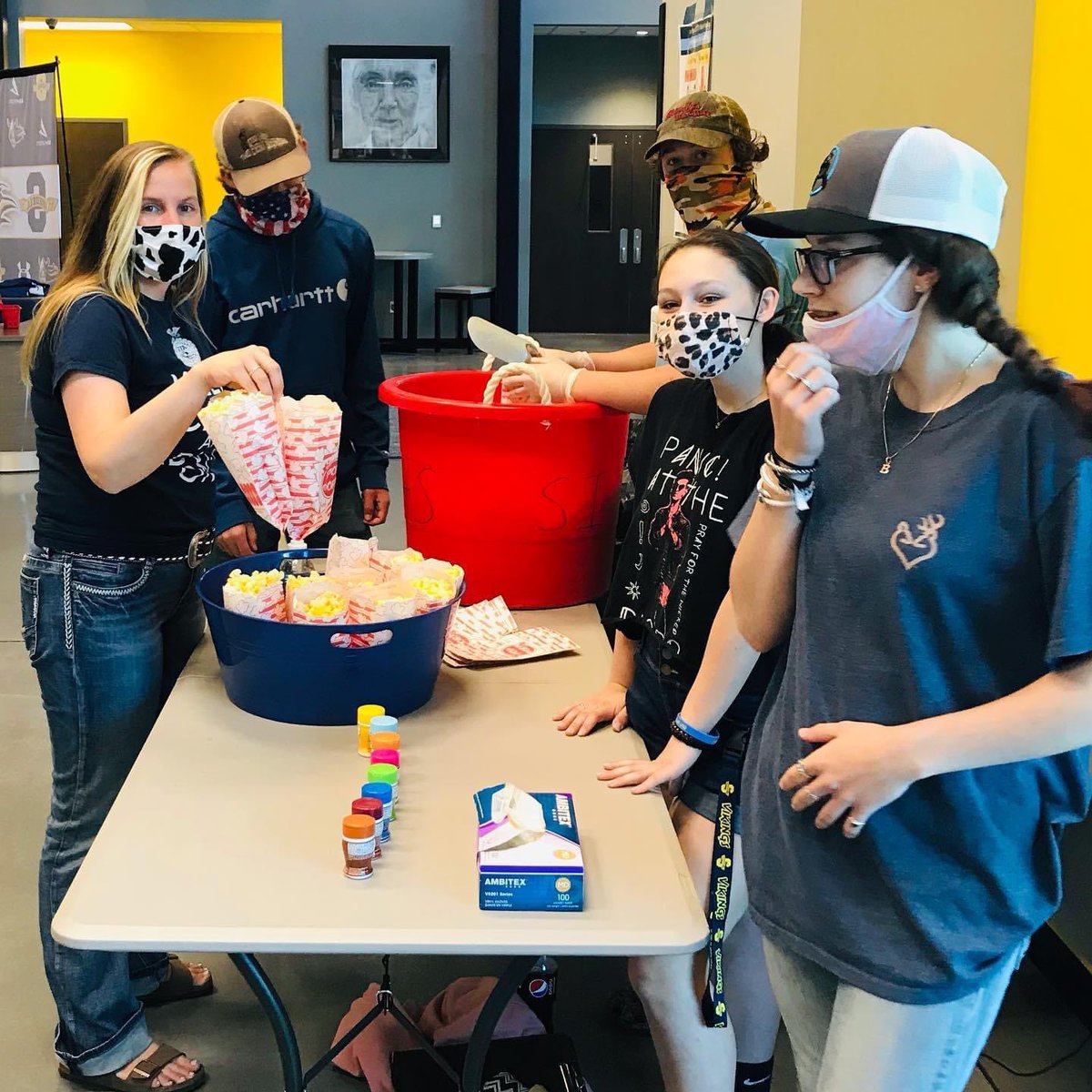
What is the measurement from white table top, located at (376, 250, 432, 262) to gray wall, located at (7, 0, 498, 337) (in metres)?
0.11

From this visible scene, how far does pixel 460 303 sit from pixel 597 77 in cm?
362

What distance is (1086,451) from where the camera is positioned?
3.51 feet

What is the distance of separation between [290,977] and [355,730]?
0.94 metres

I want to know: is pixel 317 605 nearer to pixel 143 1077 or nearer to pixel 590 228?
pixel 143 1077

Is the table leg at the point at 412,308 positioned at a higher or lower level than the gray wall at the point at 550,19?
lower

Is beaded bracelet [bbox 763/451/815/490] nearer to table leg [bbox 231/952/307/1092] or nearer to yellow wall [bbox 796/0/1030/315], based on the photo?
table leg [bbox 231/952/307/1092]

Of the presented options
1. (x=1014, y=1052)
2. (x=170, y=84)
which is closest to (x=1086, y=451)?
(x=1014, y=1052)

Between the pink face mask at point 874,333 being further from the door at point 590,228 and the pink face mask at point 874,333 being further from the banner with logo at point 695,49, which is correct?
the door at point 590,228

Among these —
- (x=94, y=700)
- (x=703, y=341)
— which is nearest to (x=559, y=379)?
(x=703, y=341)

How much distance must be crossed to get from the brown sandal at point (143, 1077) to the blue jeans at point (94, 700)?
0.08 ft

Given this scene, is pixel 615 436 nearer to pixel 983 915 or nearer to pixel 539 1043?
pixel 539 1043

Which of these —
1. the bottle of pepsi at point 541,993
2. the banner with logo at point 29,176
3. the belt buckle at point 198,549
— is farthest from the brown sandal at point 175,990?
the banner with logo at point 29,176

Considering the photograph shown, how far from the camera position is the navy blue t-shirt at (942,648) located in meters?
1.10

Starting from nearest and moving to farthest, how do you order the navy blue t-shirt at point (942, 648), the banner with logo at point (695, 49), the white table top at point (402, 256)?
the navy blue t-shirt at point (942, 648) < the banner with logo at point (695, 49) < the white table top at point (402, 256)
